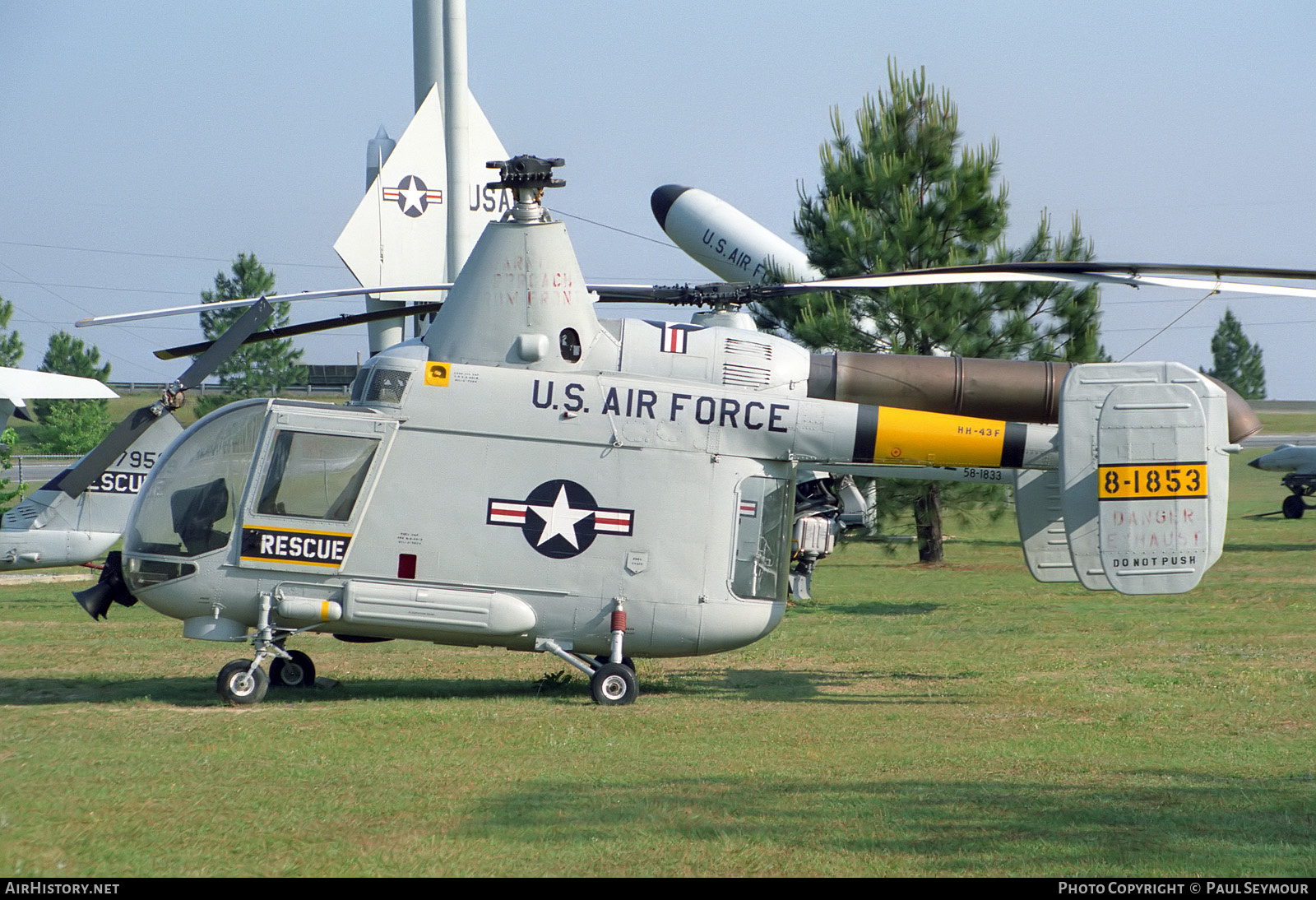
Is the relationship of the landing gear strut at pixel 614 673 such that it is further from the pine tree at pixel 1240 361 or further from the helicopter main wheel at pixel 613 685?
the pine tree at pixel 1240 361

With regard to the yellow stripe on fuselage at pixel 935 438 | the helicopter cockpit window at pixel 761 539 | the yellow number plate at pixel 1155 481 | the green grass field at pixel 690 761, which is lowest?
the green grass field at pixel 690 761

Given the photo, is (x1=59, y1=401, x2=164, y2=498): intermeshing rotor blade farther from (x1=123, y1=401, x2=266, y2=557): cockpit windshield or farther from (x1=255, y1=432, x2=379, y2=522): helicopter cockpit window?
(x1=255, y1=432, x2=379, y2=522): helicopter cockpit window

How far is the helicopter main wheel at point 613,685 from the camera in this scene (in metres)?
10.6

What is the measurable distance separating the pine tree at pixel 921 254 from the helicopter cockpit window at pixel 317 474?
48.3 feet

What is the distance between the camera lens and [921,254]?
24453 millimetres

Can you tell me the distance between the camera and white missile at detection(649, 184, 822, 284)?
24.5 m

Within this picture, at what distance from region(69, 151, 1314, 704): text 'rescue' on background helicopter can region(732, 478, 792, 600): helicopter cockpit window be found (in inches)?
0.7

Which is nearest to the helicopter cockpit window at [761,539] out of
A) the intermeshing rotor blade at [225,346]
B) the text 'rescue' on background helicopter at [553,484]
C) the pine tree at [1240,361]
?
the text 'rescue' on background helicopter at [553,484]

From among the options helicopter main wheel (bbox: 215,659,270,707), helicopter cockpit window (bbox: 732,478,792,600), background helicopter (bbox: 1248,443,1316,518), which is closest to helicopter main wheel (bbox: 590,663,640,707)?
helicopter cockpit window (bbox: 732,478,792,600)

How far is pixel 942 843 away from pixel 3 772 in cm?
568

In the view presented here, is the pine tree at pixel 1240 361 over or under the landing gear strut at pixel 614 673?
over

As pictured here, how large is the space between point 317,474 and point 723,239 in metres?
15.8

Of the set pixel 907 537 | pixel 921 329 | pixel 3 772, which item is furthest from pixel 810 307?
pixel 3 772

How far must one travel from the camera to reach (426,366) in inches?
423
